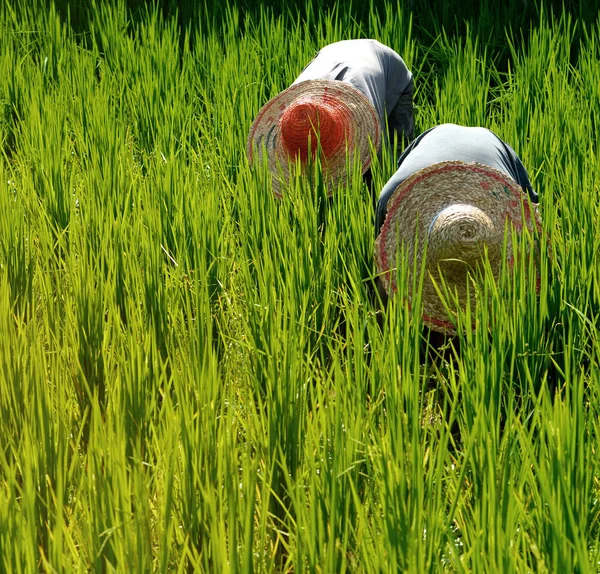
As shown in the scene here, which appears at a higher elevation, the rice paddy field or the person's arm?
the person's arm

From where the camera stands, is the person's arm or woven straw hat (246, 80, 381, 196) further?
woven straw hat (246, 80, 381, 196)

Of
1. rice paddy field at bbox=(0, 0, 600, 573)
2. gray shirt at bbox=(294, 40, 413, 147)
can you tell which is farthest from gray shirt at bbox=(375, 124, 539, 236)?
gray shirt at bbox=(294, 40, 413, 147)

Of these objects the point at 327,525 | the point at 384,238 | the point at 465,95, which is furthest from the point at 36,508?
the point at 465,95

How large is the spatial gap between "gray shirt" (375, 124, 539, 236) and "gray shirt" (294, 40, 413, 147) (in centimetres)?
52

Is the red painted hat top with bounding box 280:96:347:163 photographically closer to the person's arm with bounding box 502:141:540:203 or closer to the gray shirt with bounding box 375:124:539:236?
the gray shirt with bounding box 375:124:539:236

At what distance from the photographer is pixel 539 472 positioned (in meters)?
1.21

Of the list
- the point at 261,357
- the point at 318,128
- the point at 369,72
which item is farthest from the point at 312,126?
the point at 261,357

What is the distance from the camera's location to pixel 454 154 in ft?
7.26

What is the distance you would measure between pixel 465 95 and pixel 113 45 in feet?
6.26

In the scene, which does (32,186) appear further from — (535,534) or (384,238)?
(535,534)

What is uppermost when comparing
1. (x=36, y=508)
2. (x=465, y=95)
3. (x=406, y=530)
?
(x=465, y=95)

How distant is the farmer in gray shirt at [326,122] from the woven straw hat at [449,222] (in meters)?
0.42

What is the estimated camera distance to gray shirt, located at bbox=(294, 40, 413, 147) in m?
2.87

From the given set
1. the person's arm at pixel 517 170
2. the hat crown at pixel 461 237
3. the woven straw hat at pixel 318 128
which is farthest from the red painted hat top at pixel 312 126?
the hat crown at pixel 461 237
